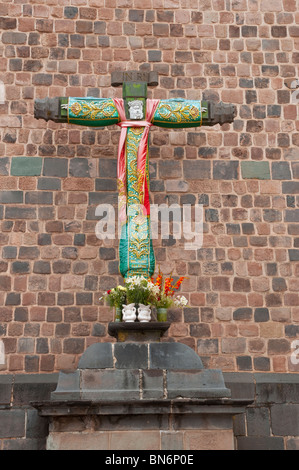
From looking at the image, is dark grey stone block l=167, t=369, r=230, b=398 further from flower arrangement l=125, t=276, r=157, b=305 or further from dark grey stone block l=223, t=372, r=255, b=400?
dark grey stone block l=223, t=372, r=255, b=400

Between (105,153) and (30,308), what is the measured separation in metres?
2.24

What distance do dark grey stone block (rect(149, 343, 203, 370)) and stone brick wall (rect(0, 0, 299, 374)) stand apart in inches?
63.7

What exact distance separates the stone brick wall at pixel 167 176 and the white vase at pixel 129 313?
4.97ft

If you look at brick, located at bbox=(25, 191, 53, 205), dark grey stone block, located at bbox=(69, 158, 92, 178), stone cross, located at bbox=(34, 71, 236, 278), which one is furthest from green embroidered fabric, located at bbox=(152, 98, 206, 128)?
Answer: brick, located at bbox=(25, 191, 53, 205)

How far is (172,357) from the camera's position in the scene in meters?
6.45

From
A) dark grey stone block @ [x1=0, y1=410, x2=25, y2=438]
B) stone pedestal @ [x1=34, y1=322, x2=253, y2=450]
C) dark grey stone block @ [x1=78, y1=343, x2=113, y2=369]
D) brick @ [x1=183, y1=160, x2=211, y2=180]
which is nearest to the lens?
stone pedestal @ [x1=34, y1=322, x2=253, y2=450]

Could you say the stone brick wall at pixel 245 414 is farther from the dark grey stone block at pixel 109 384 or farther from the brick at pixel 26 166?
the brick at pixel 26 166

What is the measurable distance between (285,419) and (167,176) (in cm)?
337

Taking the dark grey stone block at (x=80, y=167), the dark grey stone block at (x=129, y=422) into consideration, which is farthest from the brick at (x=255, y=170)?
the dark grey stone block at (x=129, y=422)

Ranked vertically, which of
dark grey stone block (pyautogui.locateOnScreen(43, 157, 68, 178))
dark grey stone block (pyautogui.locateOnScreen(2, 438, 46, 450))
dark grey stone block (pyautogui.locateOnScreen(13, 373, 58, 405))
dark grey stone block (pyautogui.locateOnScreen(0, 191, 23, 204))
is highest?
dark grey stone block (pyautogui.locateOnScreen(43, 157, 68, 178))

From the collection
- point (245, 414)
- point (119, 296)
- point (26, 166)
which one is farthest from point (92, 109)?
point (245, 414)

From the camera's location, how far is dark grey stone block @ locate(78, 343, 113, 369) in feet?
20.8

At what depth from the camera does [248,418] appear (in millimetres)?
7719

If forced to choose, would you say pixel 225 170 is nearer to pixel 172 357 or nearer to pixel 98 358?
pixel 172 357
